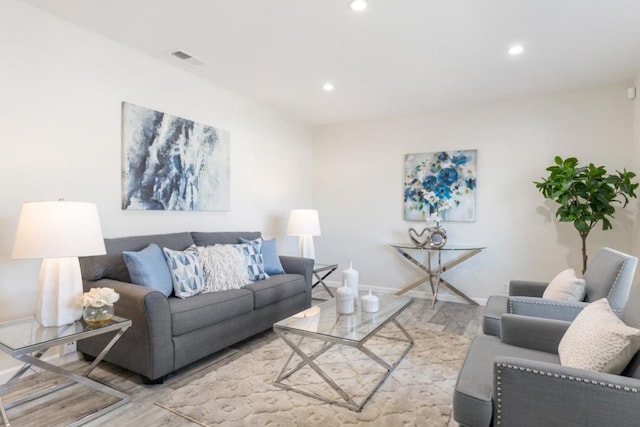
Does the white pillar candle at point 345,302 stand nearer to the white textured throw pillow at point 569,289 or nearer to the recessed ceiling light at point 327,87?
the white textured throw pillow at point 569,289

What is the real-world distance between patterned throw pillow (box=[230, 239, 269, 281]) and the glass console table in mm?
1857

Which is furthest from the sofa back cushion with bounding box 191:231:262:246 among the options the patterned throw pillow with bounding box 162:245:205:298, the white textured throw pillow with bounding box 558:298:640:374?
the white textured throw pillow with bounding box 558:298:640:374

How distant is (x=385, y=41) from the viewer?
294cm

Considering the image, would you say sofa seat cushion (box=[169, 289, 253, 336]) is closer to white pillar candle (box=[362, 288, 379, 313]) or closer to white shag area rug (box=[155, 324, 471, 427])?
white shag area rug (box=[155, 324, 471, 427])

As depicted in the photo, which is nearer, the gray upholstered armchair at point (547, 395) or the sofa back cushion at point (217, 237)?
the gray upholstered armchair at point (547, 395)

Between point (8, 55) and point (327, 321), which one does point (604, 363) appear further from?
point (8, 55)

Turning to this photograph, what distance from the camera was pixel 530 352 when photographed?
186 centimetres

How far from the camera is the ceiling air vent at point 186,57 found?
3.19 meters

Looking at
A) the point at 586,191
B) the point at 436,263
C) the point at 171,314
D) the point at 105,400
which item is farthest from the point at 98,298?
the point at 586,191

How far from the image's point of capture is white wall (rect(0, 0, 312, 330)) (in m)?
2.42

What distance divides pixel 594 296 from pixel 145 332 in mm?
2850

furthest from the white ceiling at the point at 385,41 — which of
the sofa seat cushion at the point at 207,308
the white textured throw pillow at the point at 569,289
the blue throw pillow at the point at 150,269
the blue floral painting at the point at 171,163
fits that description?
the sofa seat cushion at the point at 207,308

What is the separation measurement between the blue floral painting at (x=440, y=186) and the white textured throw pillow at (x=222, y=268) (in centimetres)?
261

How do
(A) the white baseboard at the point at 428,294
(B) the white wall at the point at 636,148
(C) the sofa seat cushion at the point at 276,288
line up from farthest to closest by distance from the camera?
1. (A) the white baseboard at the point at 428,294
2. (B) the white wall at the point at 636,148
3. (C) the sofa seat cushion at the point at 276,288
